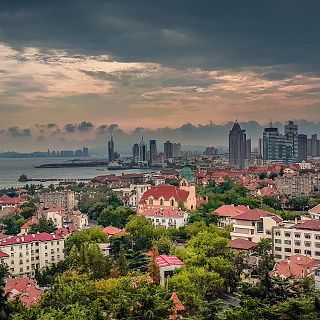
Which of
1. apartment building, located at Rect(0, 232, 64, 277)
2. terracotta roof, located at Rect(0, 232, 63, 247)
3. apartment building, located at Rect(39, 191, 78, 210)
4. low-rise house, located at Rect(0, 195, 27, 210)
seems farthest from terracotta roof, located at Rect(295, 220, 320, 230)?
apartment building, located at Rect(39, 191, 78, 210)

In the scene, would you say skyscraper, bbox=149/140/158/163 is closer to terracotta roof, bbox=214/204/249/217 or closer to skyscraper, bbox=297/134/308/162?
skyscraper, bbox=297/134/308/162

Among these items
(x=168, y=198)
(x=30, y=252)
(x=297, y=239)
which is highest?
(x=168, y=198)

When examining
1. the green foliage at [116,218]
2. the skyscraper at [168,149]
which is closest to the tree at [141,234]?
the green foliage at [116,218]

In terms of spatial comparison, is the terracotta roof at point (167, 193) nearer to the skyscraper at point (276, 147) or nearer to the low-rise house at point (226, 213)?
the low-rise house at point (226, 213)

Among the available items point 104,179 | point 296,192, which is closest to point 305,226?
point 296,192

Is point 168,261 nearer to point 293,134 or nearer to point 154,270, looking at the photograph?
point 154,270

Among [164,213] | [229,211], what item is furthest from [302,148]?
[229,211]
